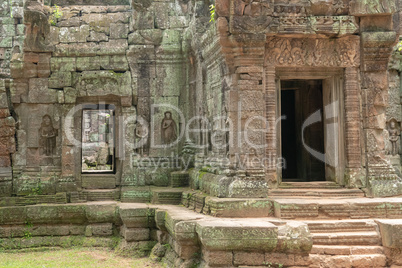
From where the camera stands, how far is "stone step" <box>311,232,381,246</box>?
20.2 feet

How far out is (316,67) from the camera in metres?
7.38

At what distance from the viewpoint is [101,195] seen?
368 inches

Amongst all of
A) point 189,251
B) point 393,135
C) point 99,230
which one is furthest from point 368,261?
point 99,230

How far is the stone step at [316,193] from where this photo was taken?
23.2 ft

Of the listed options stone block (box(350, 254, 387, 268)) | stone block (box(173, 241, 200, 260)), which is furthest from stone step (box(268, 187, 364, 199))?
stone block (box(173, 241, 200, 260))

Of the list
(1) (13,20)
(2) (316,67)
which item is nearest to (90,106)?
(1) (13,20)

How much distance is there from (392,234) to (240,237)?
211cm

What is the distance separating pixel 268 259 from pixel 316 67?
11.2 ft

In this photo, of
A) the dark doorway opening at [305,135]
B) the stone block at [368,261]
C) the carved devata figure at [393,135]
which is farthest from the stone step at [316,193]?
the carved devata figure at [393,135]

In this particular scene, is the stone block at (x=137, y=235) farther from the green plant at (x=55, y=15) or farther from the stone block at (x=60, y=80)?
the green plant at (x=55, y=15)

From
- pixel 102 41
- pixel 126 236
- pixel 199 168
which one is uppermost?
pixel 102 41

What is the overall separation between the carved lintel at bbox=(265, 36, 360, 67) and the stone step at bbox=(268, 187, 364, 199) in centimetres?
212

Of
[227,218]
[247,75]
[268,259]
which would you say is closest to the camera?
[268,259]

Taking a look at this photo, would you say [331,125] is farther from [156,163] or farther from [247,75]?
[156,163]
